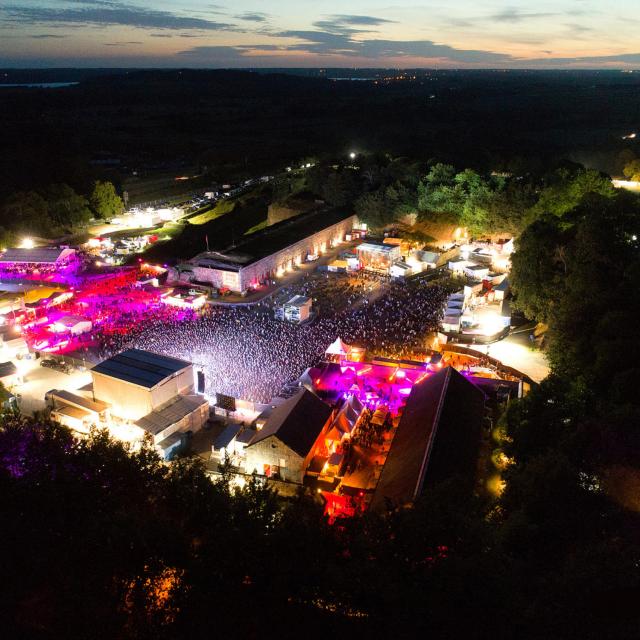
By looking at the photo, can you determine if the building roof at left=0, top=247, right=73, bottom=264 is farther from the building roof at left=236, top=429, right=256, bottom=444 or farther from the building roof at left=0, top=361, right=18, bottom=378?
the building roof at left=236, top=429, right=256, bottom=444

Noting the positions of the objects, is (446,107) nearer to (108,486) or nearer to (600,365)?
(600,365)

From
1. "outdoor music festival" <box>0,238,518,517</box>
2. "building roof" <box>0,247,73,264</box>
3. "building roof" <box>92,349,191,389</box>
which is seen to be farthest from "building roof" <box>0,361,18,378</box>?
"building roof" <box>0,247,73,264</box>

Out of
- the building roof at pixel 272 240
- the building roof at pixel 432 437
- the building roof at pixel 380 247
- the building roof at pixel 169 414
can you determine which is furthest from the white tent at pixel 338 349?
the building roof at pixel 380 247

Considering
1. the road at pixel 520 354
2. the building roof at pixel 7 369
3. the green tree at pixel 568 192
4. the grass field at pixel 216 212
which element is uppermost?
the green tree at pixel 568 192

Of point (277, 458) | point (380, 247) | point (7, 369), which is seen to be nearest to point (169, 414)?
point (277, 458)

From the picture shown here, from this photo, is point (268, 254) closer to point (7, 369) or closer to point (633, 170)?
point (7, 369)

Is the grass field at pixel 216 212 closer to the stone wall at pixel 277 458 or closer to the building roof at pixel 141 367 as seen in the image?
the building roof at pixel 141 367

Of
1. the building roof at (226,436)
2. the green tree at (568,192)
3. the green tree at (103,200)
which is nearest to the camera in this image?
the building roof at (226,436)
